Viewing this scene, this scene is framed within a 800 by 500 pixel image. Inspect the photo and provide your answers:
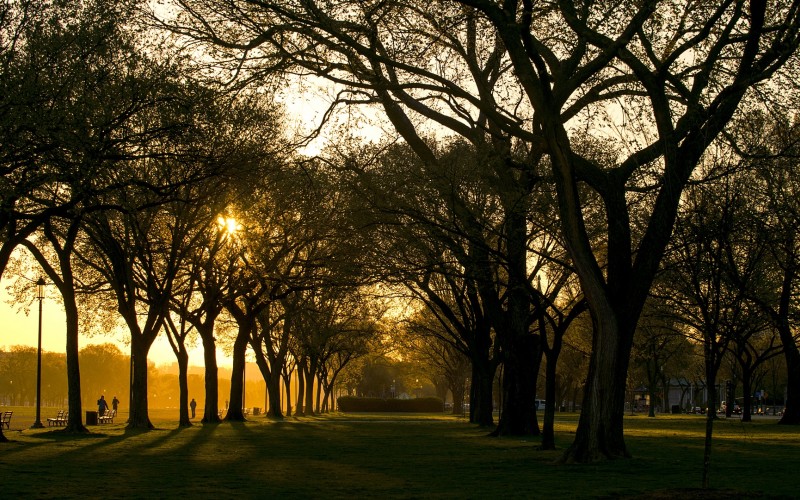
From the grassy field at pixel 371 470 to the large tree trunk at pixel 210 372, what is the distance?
15.3 m

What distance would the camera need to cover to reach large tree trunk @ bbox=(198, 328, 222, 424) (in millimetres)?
43719

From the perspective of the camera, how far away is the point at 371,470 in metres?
18.0

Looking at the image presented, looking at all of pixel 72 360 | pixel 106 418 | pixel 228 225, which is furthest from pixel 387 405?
pixel 72 360

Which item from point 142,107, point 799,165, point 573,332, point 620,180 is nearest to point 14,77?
point 142,107

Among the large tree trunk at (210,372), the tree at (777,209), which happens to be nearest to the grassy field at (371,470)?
the tree at (777,209)

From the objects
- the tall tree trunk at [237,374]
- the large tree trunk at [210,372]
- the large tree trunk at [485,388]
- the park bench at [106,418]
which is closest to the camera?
the large tree trunk at [485,388]

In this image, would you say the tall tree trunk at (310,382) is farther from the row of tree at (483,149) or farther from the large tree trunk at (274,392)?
the row of tree at (483,149)

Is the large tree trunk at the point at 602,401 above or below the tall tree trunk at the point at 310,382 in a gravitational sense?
above

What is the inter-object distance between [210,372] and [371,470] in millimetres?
27466

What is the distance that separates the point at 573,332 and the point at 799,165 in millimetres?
37946

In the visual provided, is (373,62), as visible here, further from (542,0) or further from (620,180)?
(620,180)

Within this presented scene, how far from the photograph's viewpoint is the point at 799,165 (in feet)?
66.9

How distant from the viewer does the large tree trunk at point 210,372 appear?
43719 millimetres

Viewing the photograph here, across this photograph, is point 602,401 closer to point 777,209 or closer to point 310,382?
point 777,209
